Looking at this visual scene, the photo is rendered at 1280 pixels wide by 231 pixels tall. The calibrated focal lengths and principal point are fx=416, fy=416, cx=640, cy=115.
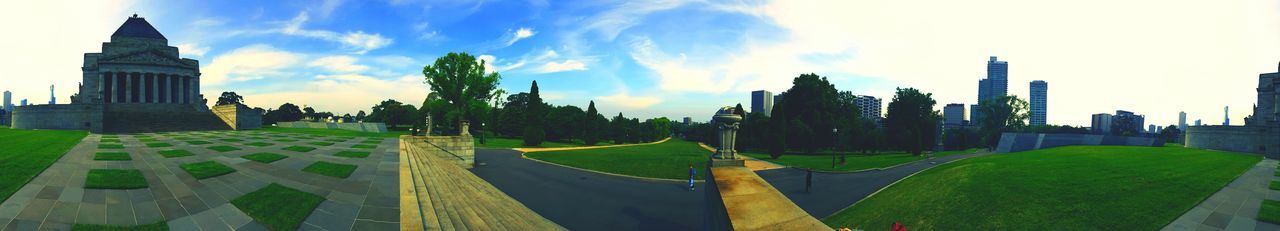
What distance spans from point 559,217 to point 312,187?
6.82m

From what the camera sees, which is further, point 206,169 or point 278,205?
point 206,169

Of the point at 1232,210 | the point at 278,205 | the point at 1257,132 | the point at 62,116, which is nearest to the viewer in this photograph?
the point at 278,205

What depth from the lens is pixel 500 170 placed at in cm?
2509

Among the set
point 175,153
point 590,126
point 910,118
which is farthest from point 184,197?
point 910,118

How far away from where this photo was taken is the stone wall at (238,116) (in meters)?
40.3

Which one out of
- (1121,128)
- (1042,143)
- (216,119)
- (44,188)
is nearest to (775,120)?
(1042,143)

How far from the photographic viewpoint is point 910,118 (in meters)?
50.8

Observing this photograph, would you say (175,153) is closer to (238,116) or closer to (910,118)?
(238,116)

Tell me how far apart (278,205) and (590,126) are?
164ft

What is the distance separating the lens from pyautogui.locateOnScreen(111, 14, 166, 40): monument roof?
59.1m

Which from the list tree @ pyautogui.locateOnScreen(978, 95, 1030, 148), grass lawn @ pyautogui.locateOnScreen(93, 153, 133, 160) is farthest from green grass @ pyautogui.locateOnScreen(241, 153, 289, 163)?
tree @ pyautogui.locateOnScreen(978, 95, 1030, 148)

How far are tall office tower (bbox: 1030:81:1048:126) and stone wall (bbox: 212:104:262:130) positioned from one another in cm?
24804

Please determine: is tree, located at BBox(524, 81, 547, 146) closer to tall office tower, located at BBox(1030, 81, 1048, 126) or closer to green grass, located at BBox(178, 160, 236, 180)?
green grass, located at BBox(178, 160, 236, 180)

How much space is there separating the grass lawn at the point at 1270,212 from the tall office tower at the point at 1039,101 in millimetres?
Answer: 225673
